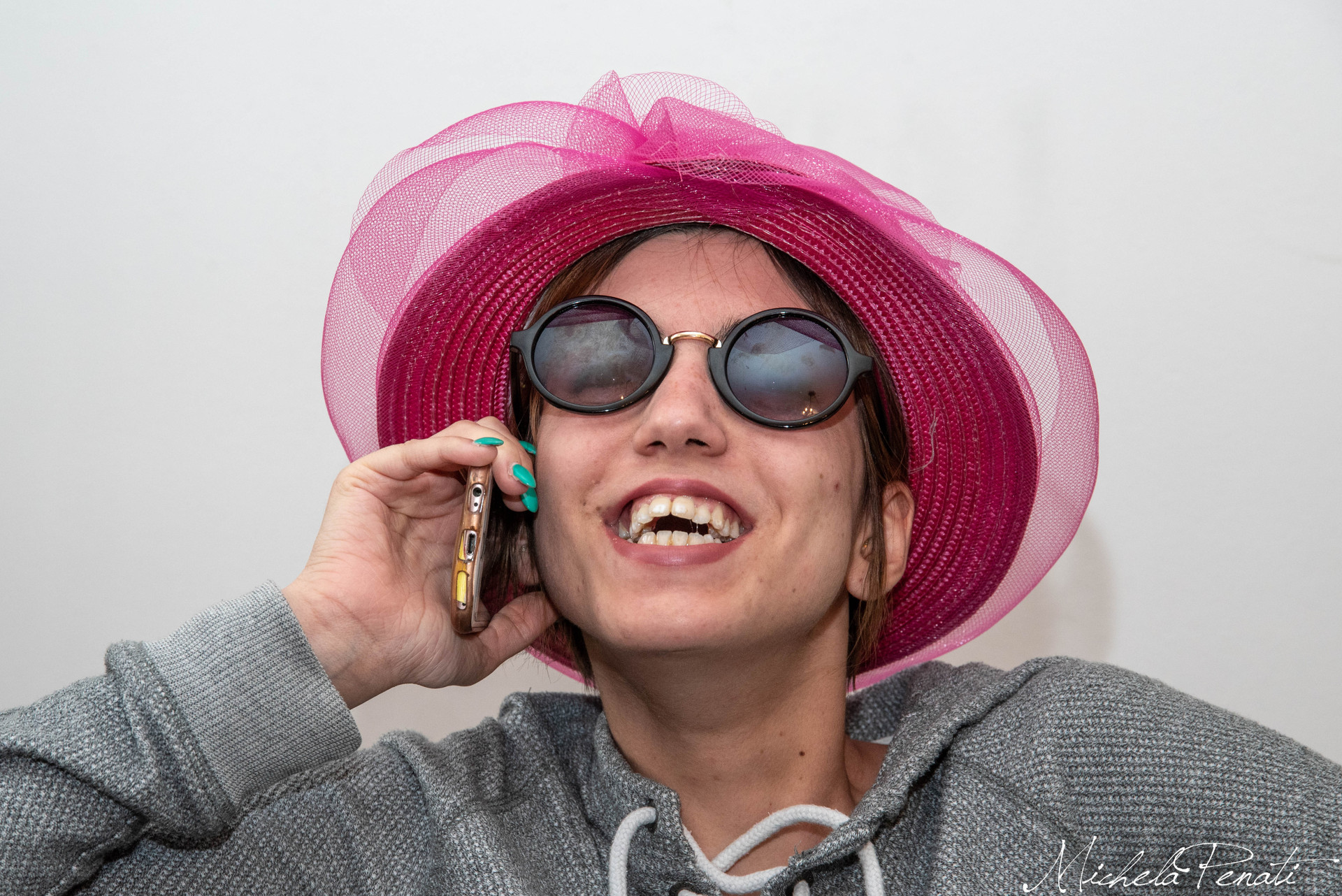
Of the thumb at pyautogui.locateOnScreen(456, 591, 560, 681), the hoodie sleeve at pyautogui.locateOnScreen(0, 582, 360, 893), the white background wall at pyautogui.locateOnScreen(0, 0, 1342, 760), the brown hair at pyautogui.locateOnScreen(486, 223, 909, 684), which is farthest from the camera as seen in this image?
the white background wall at pyautogui.locateOnScreen(0, 0, 1342, 760)

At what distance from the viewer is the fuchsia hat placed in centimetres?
158

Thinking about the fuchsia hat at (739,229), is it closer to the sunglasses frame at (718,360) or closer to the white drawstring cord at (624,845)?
the sunglasses frame at (718,360)

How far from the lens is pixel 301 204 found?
2.39 meters

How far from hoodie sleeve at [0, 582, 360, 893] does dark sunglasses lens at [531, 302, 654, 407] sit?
1.71 ft

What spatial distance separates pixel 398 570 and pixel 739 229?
2.46 feet

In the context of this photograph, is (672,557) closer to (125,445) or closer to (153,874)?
(153,874)

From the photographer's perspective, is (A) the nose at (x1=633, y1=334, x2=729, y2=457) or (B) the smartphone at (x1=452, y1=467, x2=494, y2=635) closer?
(A) the nose at (x1=633, y1=334, x2=729, y2=457)

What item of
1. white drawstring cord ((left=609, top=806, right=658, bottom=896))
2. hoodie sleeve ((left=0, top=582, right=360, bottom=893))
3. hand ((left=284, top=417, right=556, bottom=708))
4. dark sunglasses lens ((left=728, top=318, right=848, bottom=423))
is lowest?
white drawstring cord ((left=609, top=806, right=658, bottom=896))

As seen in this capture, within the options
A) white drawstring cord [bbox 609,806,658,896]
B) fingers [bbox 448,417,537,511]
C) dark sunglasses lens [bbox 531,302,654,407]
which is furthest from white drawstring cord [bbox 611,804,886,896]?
dark sunglasses lens [bbox 531,302,654,407]

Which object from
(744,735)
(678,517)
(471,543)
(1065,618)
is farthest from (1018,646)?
(471,543)

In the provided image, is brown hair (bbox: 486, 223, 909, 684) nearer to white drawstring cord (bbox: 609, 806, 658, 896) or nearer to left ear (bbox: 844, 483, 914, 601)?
left ear (bbox: 844, 483, 914, 601)

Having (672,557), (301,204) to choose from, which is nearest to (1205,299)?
(672,557)

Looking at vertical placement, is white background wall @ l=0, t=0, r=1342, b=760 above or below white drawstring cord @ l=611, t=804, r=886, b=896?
above

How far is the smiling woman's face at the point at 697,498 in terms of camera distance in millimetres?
1501
